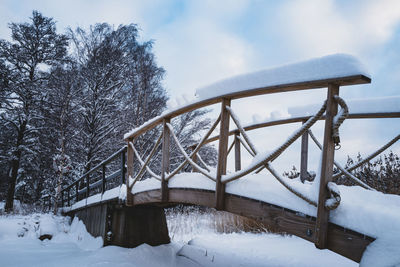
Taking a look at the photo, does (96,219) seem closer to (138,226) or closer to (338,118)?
(138,226)

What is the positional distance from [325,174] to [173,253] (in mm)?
3298

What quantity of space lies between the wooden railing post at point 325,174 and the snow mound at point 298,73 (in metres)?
0.16

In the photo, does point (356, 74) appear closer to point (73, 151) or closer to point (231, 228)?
point (231, 228)

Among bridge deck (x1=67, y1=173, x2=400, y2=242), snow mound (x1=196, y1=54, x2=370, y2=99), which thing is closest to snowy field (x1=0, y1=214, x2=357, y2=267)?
bridge deck (x1=67, y1=173, x2=400, y2=242)

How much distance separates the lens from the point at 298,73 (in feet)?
6.52

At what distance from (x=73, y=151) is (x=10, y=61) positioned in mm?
5136

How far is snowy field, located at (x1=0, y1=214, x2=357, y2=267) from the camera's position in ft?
11.9

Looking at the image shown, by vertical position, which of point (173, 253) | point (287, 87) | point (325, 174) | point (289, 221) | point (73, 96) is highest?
point (73, 96)

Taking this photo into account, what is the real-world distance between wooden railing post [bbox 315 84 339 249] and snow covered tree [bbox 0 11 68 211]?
12892mm

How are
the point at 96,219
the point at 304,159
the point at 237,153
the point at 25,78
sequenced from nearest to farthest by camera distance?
the point at 304,159 < the point at 237,153 < the point at 96,219 < the point at 25,78

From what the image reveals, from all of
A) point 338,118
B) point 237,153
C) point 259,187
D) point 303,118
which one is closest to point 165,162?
point 237,153

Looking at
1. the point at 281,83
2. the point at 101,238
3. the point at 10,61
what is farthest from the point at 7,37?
the point at 281,83

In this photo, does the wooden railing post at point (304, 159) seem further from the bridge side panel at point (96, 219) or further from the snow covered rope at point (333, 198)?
the bridge side panel at point (96, 219)

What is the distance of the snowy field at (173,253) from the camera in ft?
11.9
